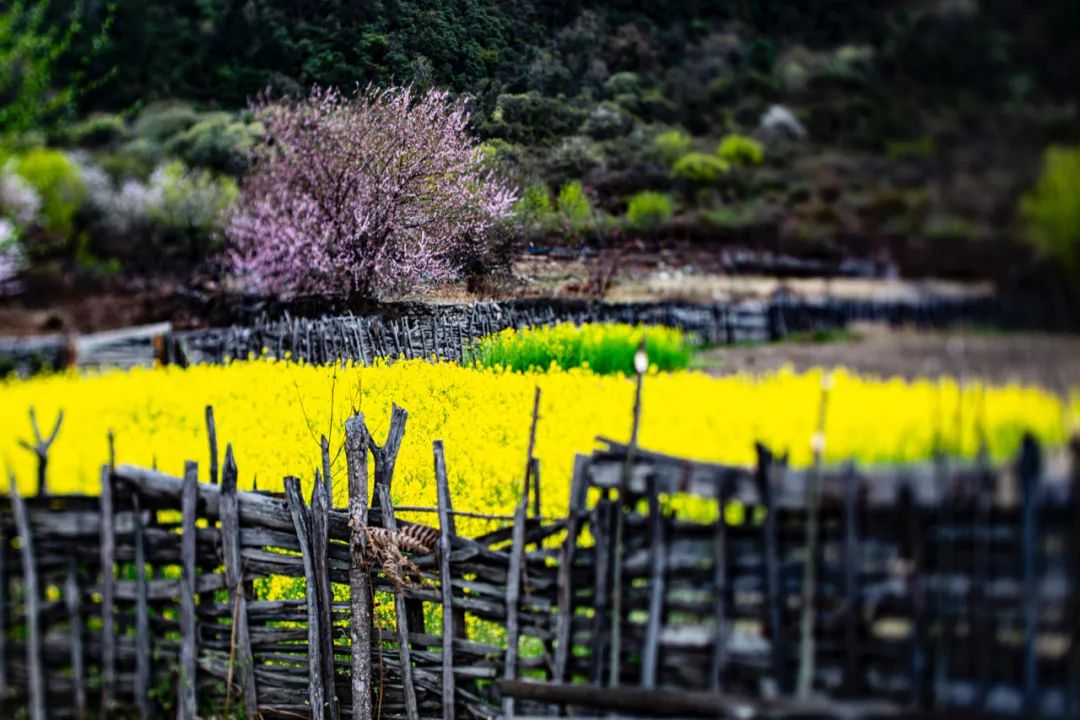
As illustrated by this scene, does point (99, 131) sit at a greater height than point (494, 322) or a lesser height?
greater

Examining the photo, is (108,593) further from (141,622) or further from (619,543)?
(619,543)

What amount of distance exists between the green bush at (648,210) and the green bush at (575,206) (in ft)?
0.73

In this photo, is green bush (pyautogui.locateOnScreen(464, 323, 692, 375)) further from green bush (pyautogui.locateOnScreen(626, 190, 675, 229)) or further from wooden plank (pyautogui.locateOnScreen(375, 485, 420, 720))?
wooden plank (pyautogui.locateOnScreen(375, 485, 420, 720))

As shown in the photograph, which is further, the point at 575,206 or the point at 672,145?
the point at 575,206

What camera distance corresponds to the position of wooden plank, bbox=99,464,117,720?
5.45 metres

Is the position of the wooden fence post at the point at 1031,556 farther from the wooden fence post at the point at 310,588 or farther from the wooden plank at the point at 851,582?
the wooden fence post at the point at 310,588

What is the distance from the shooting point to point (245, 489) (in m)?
5.68

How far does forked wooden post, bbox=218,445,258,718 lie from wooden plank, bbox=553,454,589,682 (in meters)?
1.81

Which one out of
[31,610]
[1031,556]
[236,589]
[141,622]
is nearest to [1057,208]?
[1031,556]

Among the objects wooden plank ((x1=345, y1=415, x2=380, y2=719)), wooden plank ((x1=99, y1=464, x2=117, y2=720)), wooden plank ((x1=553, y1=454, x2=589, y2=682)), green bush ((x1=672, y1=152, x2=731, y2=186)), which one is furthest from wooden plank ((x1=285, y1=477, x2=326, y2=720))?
green bush ((x1=672, y1=152, x2=731, y2=186))

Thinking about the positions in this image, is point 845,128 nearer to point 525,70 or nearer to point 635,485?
point 635,485

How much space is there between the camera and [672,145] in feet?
13.9

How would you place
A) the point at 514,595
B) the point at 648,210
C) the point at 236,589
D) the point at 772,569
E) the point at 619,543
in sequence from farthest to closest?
the point at 236,589 → the point at 514,595 → the point at 648,210 → the point at 619,543 → the point at 772,569

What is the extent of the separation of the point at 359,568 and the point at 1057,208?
10.9 ft
